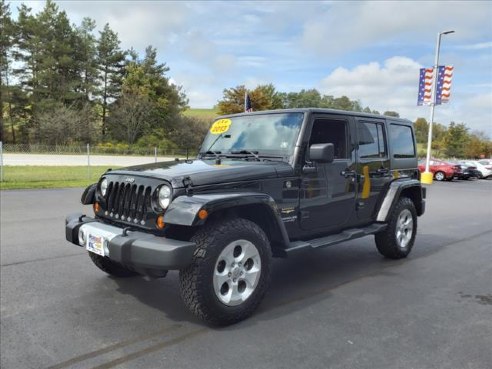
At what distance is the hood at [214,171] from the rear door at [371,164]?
4.69 feet

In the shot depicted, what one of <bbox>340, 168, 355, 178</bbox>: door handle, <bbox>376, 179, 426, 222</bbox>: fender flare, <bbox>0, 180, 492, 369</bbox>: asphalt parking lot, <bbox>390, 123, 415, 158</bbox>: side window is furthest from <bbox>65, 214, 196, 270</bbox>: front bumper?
<bbox>390, 123, 415, 158</bbox>: side window

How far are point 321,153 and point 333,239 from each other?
108 cm

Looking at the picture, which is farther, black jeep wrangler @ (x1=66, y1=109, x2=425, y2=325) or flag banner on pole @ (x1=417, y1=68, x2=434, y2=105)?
flag banner on pole @ (x1=417, y1=68, x2=434, y2=105)

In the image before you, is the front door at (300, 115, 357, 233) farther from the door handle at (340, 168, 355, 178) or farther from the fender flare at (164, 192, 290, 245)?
the fender flare at (164, 192, 290, 245)

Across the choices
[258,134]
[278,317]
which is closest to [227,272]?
[278,317]

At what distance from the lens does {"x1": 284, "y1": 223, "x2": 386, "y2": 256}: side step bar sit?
423 cm

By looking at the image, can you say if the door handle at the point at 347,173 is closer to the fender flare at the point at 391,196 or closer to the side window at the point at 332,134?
the side window at the point at 332,134

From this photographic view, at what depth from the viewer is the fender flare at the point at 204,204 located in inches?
131

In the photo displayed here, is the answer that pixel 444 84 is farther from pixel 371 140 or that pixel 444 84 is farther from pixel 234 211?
pixel 234 211

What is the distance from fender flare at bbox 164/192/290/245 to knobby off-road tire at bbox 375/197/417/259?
2.53 metres

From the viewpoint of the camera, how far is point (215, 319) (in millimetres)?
3561

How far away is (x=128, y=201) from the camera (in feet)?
13.0

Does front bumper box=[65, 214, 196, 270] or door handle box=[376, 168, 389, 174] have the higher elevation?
door handle box=[376, 168, 389, 174]

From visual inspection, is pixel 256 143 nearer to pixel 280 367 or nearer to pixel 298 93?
pixel 280 367
